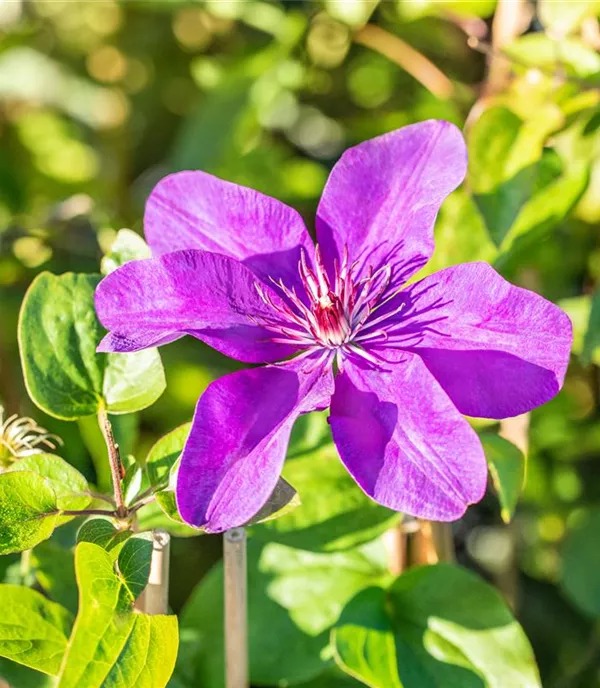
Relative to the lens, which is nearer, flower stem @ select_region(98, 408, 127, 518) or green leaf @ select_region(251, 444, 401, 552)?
flower stem @ select_region(98, 408, 127, 518)

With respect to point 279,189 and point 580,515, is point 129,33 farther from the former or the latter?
point 580,515

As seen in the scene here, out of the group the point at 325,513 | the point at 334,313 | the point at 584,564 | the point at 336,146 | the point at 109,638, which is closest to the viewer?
the point at 109,638

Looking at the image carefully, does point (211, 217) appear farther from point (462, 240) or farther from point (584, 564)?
point (584, 564)

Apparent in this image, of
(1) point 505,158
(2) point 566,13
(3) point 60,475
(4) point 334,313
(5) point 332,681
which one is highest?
(2) point 566,13

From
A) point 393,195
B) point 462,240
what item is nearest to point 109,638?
point 393,195

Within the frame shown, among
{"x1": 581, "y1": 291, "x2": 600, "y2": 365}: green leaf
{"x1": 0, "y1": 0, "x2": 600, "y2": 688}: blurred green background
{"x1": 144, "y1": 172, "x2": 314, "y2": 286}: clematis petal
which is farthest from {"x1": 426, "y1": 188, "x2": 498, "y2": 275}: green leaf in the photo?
{"x1": 144, "y1": 172, "x2": 314, "y2": 286}: clematis petal

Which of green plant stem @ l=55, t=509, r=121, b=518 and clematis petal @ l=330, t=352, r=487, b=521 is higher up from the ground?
clematis petal @ l=330, t=352, r=487, b=521

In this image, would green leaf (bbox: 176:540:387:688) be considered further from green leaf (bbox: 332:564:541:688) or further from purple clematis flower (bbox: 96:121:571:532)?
purple clematis flower (bbox: 96:121:571:532)
